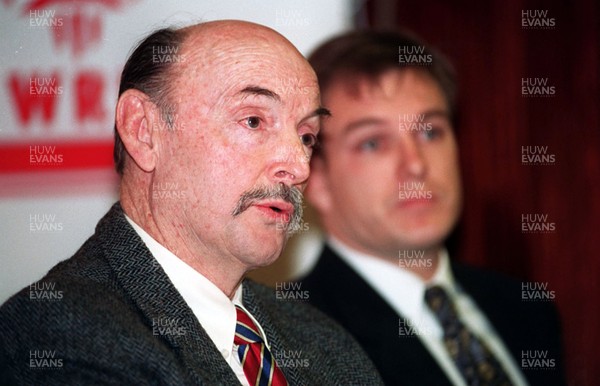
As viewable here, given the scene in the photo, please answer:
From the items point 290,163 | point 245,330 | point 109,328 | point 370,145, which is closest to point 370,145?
point 370,145

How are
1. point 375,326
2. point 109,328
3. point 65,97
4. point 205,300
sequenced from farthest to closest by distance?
point 65,97, point 375,326, point 205,300, point 109,328

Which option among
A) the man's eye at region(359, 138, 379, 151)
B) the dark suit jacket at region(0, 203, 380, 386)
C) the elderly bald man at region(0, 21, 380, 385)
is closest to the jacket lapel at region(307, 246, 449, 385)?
the man's eye at region(359, 138, 379, 151)

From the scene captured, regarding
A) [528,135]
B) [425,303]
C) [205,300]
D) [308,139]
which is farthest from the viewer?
[528,135]

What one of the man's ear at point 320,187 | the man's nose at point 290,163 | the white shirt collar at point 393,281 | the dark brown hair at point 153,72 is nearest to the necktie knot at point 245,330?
the man's nose at point 290,163

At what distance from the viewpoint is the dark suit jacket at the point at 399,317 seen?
7.09ft

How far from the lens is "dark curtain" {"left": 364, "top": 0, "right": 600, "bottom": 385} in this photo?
9.55ft

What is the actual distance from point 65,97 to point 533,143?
1.59 metres

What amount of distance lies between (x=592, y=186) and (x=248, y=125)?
5.86 ft

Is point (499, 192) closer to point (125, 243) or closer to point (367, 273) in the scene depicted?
point (367, 273)

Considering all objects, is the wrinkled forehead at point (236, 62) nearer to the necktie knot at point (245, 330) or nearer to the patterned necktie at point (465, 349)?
the necktie knot at point (245, 330)

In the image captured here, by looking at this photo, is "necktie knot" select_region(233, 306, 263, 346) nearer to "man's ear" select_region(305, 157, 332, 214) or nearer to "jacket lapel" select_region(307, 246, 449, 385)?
"jacket lapel" select_region(307, 246, 449, 385)

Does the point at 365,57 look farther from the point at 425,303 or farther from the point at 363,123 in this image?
the point at 425,303

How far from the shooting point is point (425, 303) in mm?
2324

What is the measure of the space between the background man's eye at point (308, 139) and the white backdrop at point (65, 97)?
79 cm
